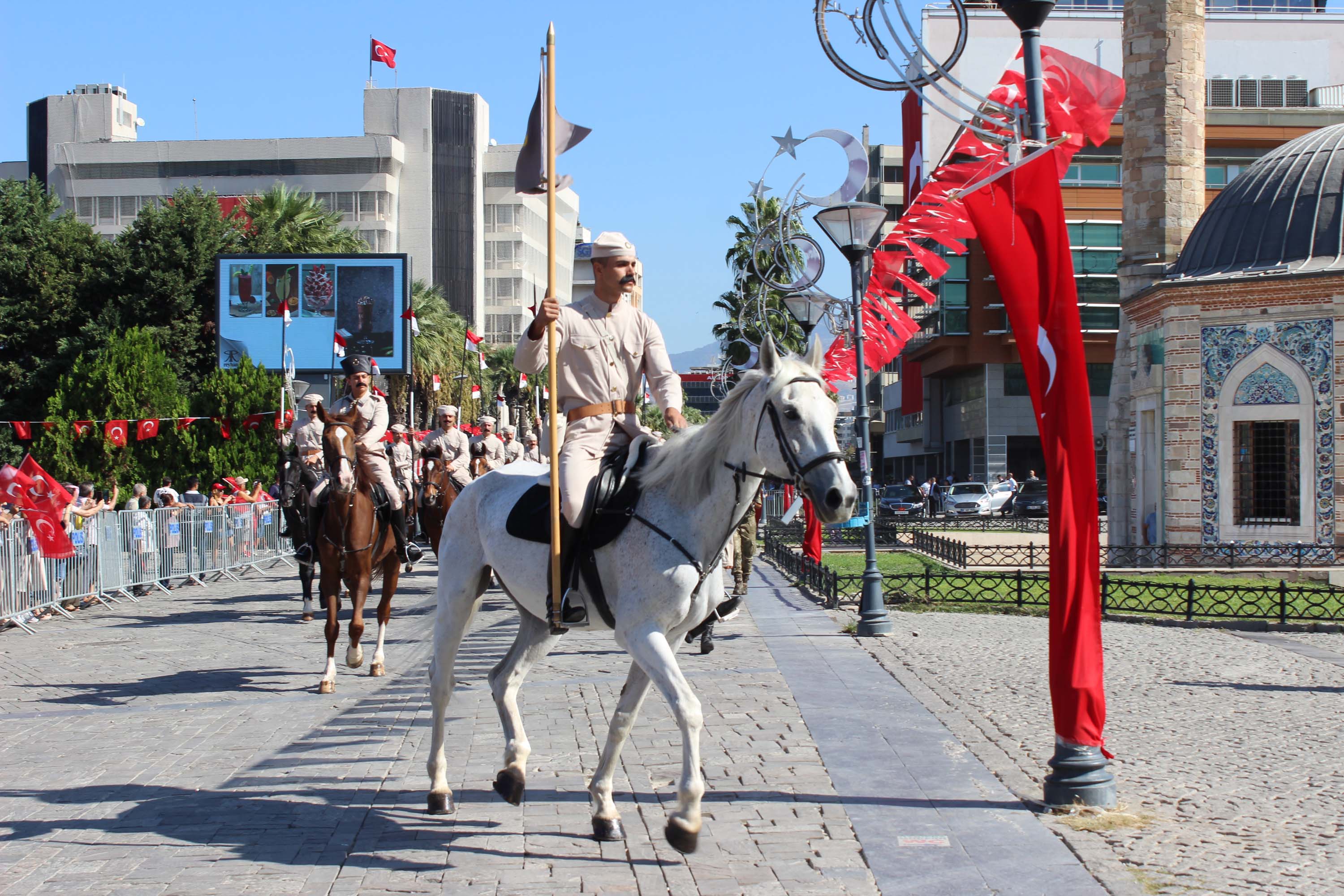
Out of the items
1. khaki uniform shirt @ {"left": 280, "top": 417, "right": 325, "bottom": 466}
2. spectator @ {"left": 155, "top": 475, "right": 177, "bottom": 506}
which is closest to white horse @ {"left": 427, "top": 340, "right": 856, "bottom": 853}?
khaki uniform shirt @ {"left": 280, "top": 417, "right": 325, "bottom": 466}

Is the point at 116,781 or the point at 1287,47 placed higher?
the point at 1287,47

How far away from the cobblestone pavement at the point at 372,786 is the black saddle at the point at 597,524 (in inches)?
47.6

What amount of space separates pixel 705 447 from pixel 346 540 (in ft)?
18.3

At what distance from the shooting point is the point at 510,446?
65.1ft

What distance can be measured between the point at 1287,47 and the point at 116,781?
76.3 meters

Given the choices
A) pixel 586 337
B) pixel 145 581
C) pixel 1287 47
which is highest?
pixel 1287 47

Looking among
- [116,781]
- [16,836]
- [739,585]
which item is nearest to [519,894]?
[16,836]

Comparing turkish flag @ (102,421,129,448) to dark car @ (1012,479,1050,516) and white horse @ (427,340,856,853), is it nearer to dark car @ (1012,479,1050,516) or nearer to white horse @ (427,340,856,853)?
white horse @ (427,340,856,853)

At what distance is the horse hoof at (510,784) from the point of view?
583cm

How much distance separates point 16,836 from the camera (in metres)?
5.80

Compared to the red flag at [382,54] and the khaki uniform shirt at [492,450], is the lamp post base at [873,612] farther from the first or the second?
the red flag at [382,54]

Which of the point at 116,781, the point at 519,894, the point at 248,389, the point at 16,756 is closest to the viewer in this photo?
the point at 519,894

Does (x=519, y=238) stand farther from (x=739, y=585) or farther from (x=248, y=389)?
(x=739, y=585)

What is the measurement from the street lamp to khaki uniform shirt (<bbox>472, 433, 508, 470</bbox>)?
17.0 ft
